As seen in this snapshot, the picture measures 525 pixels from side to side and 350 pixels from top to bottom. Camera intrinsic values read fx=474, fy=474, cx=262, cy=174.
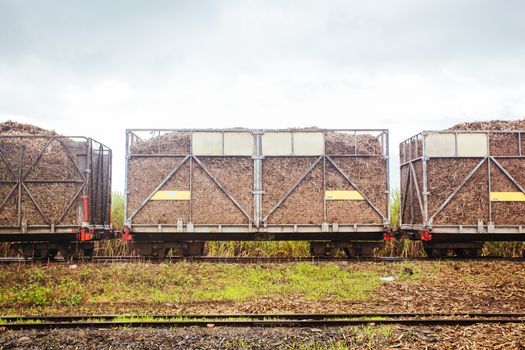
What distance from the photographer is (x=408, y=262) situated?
12594 mm

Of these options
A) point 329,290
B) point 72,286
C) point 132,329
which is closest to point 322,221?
point 329,290

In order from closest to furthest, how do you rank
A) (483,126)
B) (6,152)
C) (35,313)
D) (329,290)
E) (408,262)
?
(35,313) → (329,290) → (408,262) → (6,152) → (483,126)

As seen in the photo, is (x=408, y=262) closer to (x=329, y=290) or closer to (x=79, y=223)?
(x=329, y=290)

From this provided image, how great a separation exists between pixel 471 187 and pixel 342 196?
3.89 metres

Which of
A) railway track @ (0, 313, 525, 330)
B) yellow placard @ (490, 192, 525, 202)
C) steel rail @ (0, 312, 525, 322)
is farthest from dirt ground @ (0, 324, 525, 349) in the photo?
yellow placard @ (490, 192, 525, 202)

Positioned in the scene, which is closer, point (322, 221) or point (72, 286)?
point (72, 286)

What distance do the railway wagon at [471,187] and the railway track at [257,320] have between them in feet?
23.3

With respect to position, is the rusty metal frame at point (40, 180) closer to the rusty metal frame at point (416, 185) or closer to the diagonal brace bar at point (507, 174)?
the rusty metal frame at point (416, 185)

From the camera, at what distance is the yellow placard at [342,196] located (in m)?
14.0

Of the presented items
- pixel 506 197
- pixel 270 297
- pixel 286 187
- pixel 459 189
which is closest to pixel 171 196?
pixel 286 187

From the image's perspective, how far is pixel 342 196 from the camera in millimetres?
13969

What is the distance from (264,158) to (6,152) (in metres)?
7.37

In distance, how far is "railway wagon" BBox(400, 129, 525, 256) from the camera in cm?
1400

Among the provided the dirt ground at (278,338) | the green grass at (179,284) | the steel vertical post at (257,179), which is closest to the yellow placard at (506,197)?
the green grass at (179,284)
